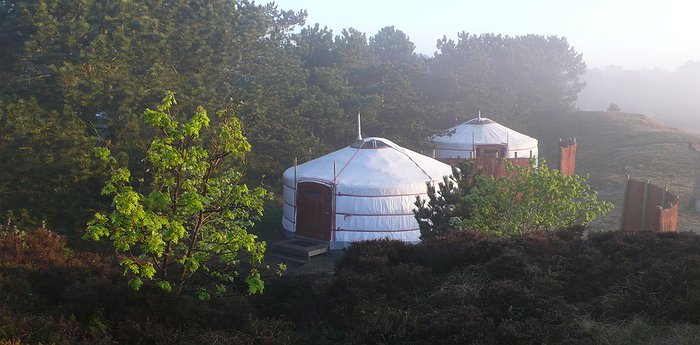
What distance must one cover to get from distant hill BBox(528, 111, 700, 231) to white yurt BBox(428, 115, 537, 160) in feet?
9.45

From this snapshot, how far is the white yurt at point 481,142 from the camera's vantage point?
77.0 feet

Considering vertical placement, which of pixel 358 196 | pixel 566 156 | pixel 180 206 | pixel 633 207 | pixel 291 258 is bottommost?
pixel 291 258

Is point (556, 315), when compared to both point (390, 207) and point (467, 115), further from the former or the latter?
point (467, 115)

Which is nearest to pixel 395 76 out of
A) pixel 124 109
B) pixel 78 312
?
pixel 124 109

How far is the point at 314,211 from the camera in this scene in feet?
50.5

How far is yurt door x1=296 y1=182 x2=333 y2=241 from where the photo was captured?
15.2 metres

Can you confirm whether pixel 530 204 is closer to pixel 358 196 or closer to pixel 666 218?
pixel 666 218

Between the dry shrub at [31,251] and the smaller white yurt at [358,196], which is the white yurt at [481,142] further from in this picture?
the dry shrub at [31,251]

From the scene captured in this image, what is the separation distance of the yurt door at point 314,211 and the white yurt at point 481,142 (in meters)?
8.49

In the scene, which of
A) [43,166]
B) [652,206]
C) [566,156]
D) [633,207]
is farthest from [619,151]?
[43,166]

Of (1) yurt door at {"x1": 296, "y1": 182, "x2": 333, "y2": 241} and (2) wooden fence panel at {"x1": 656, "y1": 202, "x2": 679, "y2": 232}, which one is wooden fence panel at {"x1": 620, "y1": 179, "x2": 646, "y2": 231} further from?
(1) yurt door at {"x1": 296, "y1": 182, "x2": 333, "y2": 241}

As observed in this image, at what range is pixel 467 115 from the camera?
97.3 feet

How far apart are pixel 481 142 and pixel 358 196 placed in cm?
993

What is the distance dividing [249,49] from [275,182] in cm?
554
